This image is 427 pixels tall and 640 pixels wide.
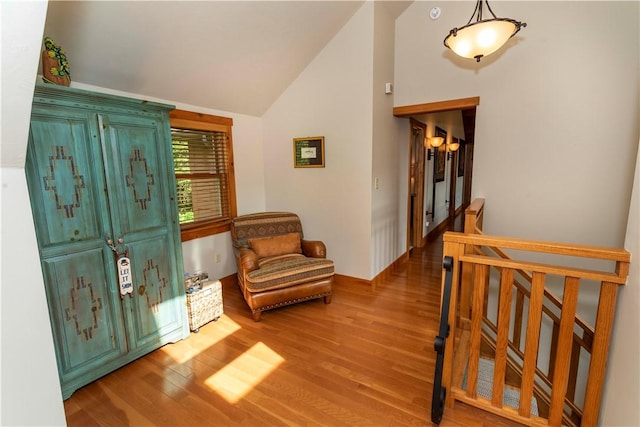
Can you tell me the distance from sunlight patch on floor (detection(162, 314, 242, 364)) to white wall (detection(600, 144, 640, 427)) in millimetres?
2420

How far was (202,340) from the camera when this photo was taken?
2.44 meters

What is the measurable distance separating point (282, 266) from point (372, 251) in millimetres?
1093

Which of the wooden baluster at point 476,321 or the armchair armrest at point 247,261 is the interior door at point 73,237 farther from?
A: the wooden baluster at point 476,321

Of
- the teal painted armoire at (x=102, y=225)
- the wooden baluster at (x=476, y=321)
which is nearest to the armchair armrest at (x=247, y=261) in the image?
the teal painted armoire at (x=102, y=225)

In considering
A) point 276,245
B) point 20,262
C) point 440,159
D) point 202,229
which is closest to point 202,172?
point 202,229

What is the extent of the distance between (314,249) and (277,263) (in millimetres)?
490

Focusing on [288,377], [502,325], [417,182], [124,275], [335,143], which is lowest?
[288,377]

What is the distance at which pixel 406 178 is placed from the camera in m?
4.21

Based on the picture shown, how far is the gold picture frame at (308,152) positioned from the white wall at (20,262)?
261 centimetres

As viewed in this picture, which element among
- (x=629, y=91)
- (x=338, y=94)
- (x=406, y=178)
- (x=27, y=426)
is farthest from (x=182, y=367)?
(x=629, y=91)

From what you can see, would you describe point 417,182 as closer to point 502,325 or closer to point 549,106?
point 549,106

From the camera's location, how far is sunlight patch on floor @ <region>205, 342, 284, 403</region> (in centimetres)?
188

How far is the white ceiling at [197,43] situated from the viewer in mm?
1902

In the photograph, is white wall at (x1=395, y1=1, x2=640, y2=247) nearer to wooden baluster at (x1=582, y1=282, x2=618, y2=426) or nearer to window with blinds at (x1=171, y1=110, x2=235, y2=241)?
wooden baluster at (x1=582, y1=282, x2=618, y2=426)
